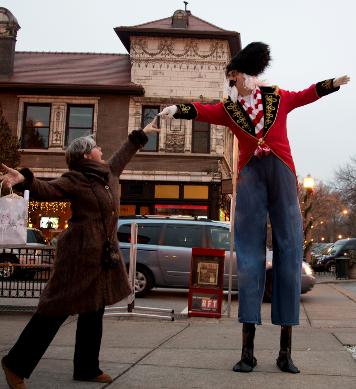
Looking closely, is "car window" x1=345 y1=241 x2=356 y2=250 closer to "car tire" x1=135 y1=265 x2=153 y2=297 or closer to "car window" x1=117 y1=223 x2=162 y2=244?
"car window" x1=117 y1=223 x2=162 y2=244

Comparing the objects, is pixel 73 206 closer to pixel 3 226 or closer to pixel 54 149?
pixel 3 226

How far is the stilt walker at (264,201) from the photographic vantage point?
4.10m

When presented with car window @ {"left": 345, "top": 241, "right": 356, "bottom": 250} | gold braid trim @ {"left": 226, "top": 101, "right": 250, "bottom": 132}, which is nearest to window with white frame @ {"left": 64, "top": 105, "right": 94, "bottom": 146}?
car window @ {"left": 345, "top": 241, "right": 356, "bottom": 250}

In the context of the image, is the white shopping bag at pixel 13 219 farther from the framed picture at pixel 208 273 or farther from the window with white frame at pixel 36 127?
the window with white frame at pixel 36 127

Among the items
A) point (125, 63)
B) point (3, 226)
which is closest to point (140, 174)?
point (125, 63)

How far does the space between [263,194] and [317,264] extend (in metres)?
26.4

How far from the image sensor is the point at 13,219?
630 centimetres

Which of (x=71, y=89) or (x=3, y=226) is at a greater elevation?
(x=71, y=89)

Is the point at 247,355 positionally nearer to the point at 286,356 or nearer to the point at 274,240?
the point at 286,356

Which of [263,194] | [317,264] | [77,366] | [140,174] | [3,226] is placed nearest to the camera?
[77,366]

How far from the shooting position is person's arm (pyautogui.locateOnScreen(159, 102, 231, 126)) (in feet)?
14.1

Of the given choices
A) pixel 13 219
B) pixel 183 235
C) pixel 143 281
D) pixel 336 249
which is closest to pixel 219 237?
pixel 183 235

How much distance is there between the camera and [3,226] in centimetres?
636

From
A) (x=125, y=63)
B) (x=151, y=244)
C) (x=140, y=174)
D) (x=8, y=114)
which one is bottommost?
(x=151, y=244)
